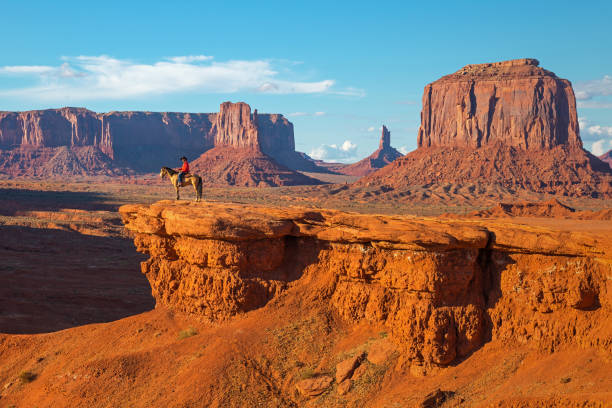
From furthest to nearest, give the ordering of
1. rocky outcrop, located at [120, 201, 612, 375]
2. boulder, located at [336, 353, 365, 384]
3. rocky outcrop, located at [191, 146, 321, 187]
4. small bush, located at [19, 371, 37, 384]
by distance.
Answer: rocky outcrop, located at [191, 146, 321, 187] < small bush, located at [19, 371, 37, 384] < boulder, located at [336, 353, 365, 384] < rocky outcrop, located at [120, 201, 612, 375]

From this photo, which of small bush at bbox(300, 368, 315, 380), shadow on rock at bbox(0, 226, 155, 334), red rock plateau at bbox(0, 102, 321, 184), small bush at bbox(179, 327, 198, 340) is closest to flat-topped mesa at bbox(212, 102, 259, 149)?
red rock plateau at bbox(0, 102, 321, 184)

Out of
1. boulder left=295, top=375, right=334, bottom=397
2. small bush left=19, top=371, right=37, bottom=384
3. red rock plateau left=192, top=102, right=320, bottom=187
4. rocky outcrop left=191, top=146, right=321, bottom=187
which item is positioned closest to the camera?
boulder left=295, top=375, right=334, bottom=397

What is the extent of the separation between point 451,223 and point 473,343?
2.78 meters

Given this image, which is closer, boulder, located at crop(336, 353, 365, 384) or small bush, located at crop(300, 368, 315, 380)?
boulder, located at crop(336, 353, 365, 384)

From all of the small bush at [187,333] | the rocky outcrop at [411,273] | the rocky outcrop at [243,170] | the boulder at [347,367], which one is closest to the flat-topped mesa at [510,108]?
the rocky outcrop at [243,170]

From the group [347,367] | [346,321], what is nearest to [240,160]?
[346,321]

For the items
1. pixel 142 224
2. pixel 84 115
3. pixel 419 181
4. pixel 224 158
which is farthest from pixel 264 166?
pixel 142 224

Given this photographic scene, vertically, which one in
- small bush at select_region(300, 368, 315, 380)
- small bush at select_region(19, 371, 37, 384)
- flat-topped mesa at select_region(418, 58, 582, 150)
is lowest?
small bush at select_region(19, 371, 37, 384)

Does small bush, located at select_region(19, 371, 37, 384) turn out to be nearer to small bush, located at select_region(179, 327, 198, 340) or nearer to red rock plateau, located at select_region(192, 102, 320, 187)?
small bush, located at select_region(179, 327, 198, 340)

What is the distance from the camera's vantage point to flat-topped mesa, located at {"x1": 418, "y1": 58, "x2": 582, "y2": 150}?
11875cm

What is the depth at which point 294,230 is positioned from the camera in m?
14.9

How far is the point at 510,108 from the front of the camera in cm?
12119

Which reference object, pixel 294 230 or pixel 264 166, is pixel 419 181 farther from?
pixel 294 230

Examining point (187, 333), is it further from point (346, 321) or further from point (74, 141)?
point (74, 141)
